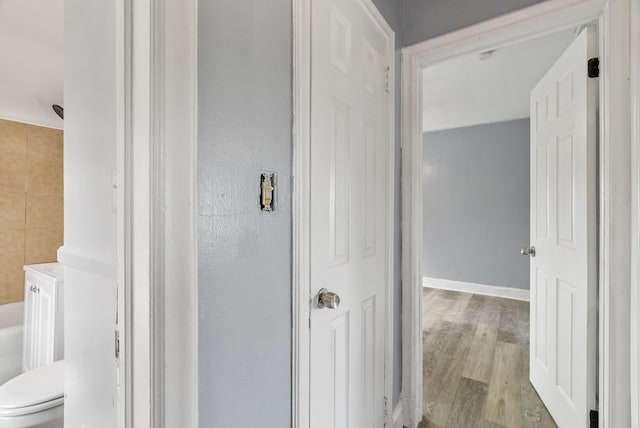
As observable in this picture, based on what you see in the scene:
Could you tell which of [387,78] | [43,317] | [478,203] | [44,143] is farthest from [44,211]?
[478,203]

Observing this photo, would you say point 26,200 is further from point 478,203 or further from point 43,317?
point 478,203

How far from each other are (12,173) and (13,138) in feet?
0.99

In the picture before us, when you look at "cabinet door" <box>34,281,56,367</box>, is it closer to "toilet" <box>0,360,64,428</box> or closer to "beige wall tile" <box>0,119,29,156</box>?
"toilet" <box>0,360,64,428</box>

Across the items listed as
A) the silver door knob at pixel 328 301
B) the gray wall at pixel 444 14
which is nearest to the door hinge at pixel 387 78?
the gray wall at pixel 444 14

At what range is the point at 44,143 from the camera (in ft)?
8.87

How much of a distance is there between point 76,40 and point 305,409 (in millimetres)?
1400

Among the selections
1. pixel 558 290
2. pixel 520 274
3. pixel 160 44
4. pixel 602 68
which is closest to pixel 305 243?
pixel 160 44

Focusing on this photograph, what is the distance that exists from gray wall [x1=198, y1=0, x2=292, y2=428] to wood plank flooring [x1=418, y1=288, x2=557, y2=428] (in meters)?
1.41

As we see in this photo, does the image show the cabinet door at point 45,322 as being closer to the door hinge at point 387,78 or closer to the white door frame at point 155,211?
the white door frame at point 155,211

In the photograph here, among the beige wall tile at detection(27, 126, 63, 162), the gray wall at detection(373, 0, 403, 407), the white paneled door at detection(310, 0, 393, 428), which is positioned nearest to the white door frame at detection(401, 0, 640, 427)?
the gray wall at detection(373, 0, 403, 407)

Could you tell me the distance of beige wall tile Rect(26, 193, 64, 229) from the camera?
2621mm

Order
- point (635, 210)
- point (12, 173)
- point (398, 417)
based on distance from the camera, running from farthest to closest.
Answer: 1. point (12, 173)
2. point (398, 417)
3. point (635, 210)

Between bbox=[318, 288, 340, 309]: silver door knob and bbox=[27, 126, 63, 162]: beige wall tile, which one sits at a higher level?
bbox=[27, 126, 63, 162]: beige wall tile

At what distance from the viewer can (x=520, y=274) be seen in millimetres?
3994
